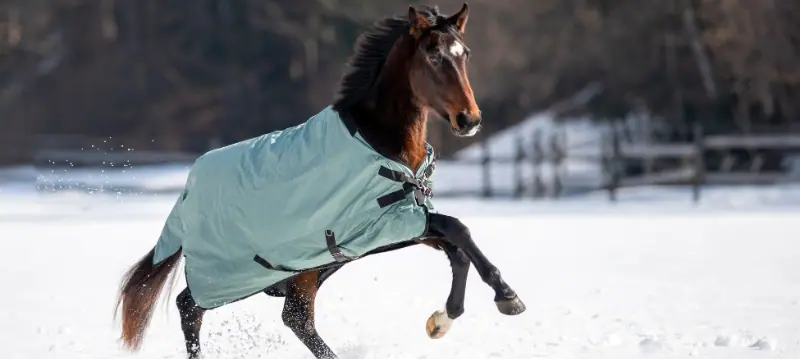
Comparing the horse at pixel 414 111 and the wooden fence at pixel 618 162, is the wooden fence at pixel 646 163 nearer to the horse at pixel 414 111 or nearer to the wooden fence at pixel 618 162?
the wooden fence at pixel 618 162

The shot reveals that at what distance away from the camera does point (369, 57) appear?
15.0ft

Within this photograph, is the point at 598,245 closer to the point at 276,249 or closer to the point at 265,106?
the point at 276,249

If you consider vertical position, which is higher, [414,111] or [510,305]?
[414,111]

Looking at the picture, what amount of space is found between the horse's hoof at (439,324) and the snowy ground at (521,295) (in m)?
0.39

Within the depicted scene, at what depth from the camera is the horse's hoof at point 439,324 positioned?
451 cm

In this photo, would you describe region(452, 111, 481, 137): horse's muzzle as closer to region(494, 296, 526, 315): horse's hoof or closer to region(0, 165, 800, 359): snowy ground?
region(494, 296, 526, 315): horse's hoof

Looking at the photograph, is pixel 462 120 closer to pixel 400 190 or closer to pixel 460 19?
pixel 400 190

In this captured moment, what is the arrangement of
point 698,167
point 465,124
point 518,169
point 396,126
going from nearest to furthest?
point 465,124 < point 396,126 < point 698,167 < point 518,169

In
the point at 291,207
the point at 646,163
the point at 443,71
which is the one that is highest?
the point at 443,71

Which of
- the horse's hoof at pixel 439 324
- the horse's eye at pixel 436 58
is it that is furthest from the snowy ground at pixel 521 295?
the horse's eye at pixel 436 58

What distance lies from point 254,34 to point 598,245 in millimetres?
18497

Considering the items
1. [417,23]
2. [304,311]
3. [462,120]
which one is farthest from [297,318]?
[417,23]

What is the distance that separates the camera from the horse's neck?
4297 millimetres

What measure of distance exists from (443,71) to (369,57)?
18.9 inches
